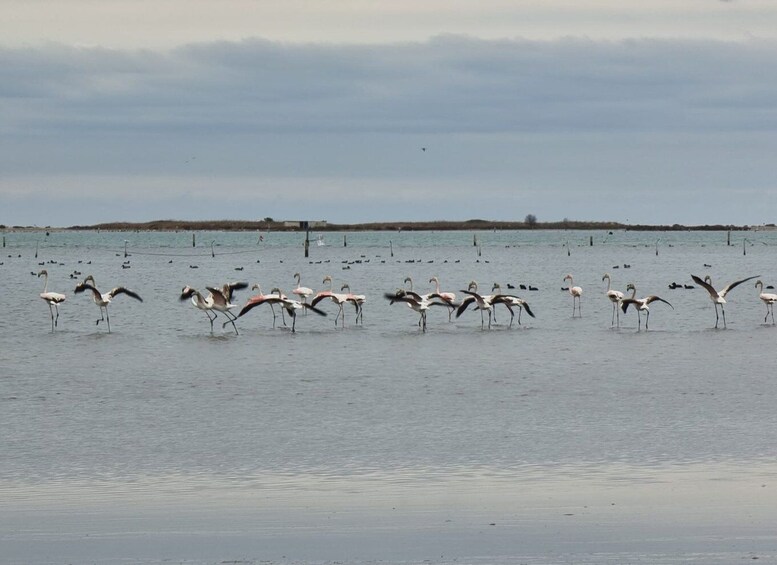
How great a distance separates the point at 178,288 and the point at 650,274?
99.9 ft

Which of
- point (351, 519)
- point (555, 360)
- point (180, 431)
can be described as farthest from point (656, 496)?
point (555, 360)

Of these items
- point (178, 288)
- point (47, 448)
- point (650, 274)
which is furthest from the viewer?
point (650, 274)

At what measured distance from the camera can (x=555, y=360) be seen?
2420 centimetres

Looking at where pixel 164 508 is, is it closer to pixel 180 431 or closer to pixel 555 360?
pixel 180 431

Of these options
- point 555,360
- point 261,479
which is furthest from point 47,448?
point 555,360

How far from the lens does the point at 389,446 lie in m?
14.3

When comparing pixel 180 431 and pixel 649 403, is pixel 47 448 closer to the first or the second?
pixel 180 431

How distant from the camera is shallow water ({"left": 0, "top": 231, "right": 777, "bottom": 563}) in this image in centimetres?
952

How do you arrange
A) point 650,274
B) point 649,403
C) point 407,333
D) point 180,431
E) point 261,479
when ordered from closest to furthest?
point 261,479 < point 180,431 < point 649,403 < point 407,333 < point 650,274

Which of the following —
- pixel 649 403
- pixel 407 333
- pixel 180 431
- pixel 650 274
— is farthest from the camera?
pixel 650 274

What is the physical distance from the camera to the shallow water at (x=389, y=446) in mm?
9523

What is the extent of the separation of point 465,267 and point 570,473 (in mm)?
76301

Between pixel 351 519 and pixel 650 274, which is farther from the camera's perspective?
pixel 650 274

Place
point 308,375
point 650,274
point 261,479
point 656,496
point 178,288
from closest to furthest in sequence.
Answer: point 656,496
point 261,479
point 308,375
point 178,288
point 650,274
